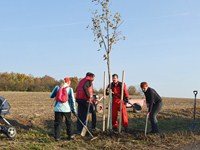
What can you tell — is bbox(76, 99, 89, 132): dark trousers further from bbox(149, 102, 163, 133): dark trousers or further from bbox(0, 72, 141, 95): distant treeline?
bbox(0, 72, 141, 95): distant treeline

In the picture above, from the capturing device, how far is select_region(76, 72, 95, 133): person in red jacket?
11.0 m

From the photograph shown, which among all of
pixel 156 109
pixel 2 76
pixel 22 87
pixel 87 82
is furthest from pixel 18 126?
pixel 2 76

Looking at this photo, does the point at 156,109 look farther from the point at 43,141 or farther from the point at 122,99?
the point at 43,141

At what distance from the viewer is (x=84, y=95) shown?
36.6ft

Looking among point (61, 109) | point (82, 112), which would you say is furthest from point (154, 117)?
point (61, 109)

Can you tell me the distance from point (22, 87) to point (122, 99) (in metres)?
49.3

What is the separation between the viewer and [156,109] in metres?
11.3

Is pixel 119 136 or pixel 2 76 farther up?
pixel 2 76

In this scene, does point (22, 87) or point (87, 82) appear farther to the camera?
point (22, 87)

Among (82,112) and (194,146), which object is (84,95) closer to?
(82,112)

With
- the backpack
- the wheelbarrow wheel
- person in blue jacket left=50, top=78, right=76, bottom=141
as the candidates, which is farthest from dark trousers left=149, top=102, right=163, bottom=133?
the wheelbarrow wheel

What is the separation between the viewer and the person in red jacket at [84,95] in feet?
36.0

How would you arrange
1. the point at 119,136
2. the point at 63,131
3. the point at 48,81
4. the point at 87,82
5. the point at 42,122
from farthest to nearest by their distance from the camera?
the point at 48,81 < the point at 42,122 < the point at 63,131 < the point at 87,82 < the point at 119,136

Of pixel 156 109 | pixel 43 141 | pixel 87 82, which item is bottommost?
pixel 43 141
